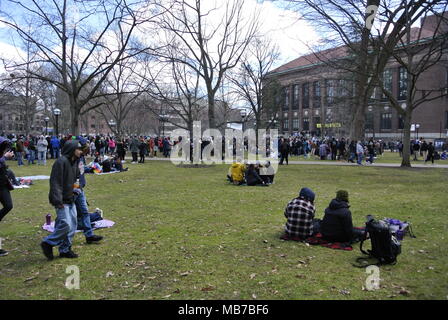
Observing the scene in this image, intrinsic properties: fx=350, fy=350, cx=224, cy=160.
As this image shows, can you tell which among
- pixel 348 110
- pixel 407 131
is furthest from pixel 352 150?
pixel 348 110

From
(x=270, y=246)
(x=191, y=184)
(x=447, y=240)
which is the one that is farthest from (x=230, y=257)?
(x=191, y=184)

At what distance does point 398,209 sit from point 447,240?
2.70 m

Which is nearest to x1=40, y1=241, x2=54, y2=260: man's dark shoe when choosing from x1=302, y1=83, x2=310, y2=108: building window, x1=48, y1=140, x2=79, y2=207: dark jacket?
x1=48, y1=140, x2=79, y2=207: dark jacket

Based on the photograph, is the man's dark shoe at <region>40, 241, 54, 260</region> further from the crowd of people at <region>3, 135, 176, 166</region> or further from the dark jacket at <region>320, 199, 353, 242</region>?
the crowd of people at <region>3, 135, 176, 166</region>

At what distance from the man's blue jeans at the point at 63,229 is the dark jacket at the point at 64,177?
0.50 feet

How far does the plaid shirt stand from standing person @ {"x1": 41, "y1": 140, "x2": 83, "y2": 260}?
12.0 ft

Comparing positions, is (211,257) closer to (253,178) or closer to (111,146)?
(253,178)

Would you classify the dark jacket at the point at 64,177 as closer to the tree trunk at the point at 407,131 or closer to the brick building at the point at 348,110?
the tree trunk at the point at 407,131

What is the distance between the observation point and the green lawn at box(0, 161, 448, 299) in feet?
14.2

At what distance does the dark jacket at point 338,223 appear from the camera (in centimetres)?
586

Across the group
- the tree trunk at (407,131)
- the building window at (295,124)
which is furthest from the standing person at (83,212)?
the building window at (295,124)

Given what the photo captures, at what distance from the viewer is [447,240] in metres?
6.31

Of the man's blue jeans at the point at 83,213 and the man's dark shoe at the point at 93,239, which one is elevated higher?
the man's blue jeans at the point at 83,213
